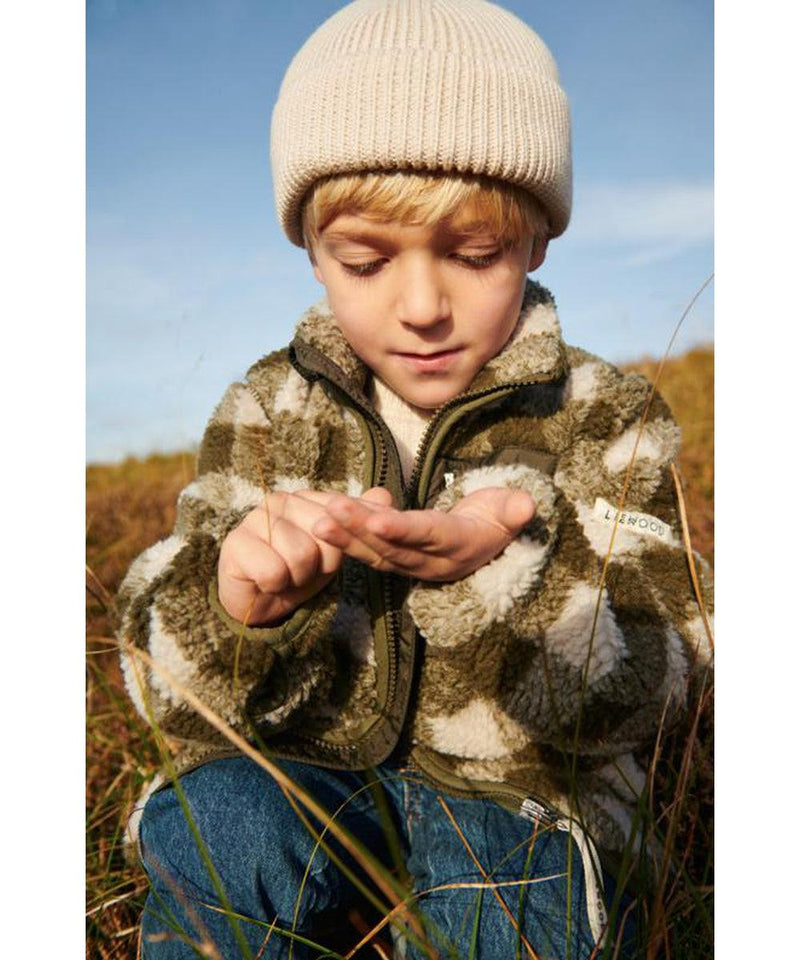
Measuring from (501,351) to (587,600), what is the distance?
1.67ft

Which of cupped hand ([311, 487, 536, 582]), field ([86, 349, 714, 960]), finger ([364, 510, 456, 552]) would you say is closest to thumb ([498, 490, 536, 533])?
cupped hand ([311, 487, 536, 582])

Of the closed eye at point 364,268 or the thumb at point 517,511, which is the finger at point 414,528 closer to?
the thumb at point 517,511

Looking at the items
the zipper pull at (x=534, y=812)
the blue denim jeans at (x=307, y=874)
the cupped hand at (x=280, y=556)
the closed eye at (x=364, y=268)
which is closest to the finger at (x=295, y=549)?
the cupped hand at (x=280, y=556)

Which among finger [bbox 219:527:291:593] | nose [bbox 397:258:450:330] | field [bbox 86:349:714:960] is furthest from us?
nose [bbox 397:258:450:330]

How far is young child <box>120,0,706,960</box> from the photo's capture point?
1.28 meters

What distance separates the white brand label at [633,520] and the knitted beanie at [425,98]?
59cm

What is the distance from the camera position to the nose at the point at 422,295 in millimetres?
1362

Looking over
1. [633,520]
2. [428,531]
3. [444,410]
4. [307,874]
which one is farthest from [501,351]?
[307,874]

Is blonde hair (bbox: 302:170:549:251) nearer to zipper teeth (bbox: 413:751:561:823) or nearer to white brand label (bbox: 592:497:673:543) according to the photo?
white brand label (bbox: 592:497:673:543)

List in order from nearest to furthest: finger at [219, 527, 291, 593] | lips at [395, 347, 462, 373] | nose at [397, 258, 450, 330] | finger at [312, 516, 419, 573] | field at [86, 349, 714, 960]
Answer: finger at [312, 516, 419, 573]
finger at [219, 527, 291, 593]
field at [86, 349, 714, 960]
nose at [397, 258, 450, 330]
lips at [395, 347, 462, 373]
